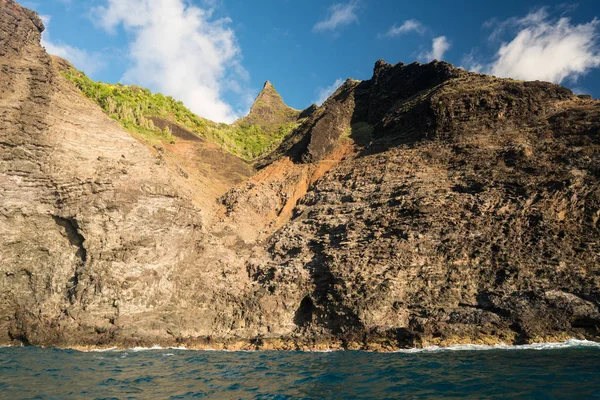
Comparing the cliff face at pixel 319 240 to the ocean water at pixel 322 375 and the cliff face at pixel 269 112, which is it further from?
the cliff face at pixel 269 112

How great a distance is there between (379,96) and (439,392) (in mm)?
33992

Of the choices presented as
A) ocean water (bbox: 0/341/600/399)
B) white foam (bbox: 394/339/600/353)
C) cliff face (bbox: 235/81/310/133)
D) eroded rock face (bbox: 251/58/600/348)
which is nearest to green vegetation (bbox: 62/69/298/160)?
cliff face (bbox: 235/81/310/133)

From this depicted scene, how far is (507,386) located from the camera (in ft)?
29.8

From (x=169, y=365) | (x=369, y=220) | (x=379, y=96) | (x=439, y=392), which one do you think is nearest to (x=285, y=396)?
(x=439, y=392)

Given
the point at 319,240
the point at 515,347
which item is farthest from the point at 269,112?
the point at 515,347

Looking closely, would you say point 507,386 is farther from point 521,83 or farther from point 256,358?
point 521,83

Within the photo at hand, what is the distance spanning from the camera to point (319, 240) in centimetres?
2405

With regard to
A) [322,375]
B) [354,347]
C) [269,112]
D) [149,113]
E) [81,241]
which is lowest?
[354,347]

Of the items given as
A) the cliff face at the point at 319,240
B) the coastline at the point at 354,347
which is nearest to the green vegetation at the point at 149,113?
the cliff face at the point at 319,240

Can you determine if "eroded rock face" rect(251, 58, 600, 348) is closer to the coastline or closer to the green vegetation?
the coastline

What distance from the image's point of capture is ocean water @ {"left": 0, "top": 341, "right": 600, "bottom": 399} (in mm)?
9297

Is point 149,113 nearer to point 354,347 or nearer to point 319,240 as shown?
point 319,240

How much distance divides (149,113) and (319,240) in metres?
27.4

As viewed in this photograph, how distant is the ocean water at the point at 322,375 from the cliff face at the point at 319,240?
3.13 m
